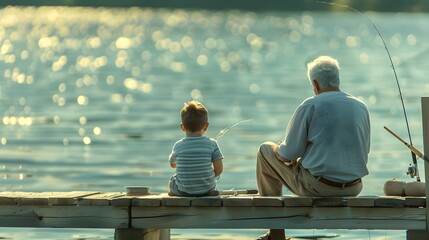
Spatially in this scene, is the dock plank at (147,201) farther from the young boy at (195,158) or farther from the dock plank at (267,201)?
the dock plank at (267,201)

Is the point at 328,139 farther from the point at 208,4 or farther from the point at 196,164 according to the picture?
the point at 208,4

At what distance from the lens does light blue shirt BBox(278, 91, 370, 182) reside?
29.9 ft

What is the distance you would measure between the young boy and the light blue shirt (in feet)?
1.80

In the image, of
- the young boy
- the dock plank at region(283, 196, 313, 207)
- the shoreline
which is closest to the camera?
the dock plank at region(283, 196, 313, 207)

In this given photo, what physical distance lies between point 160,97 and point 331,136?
25.6 metres

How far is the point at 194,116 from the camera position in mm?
9289

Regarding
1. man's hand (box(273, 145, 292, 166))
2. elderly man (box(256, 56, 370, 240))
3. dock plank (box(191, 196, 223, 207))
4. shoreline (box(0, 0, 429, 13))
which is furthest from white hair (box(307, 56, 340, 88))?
shoreline (box(0, 0, 429, 13))

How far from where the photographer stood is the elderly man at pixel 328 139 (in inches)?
359

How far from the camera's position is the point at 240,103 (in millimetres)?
32531

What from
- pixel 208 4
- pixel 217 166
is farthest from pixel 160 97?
pixel 208 4

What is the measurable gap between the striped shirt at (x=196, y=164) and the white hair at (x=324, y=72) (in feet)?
2.83

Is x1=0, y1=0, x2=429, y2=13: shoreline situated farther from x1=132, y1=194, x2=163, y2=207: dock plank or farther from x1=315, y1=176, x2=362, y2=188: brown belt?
x1=132, y1=194, x2=163, y2=207: dock plank

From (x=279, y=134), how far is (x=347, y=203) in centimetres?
1477

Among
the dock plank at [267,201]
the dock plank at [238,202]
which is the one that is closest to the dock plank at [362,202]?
the dock plank at [267,201]
